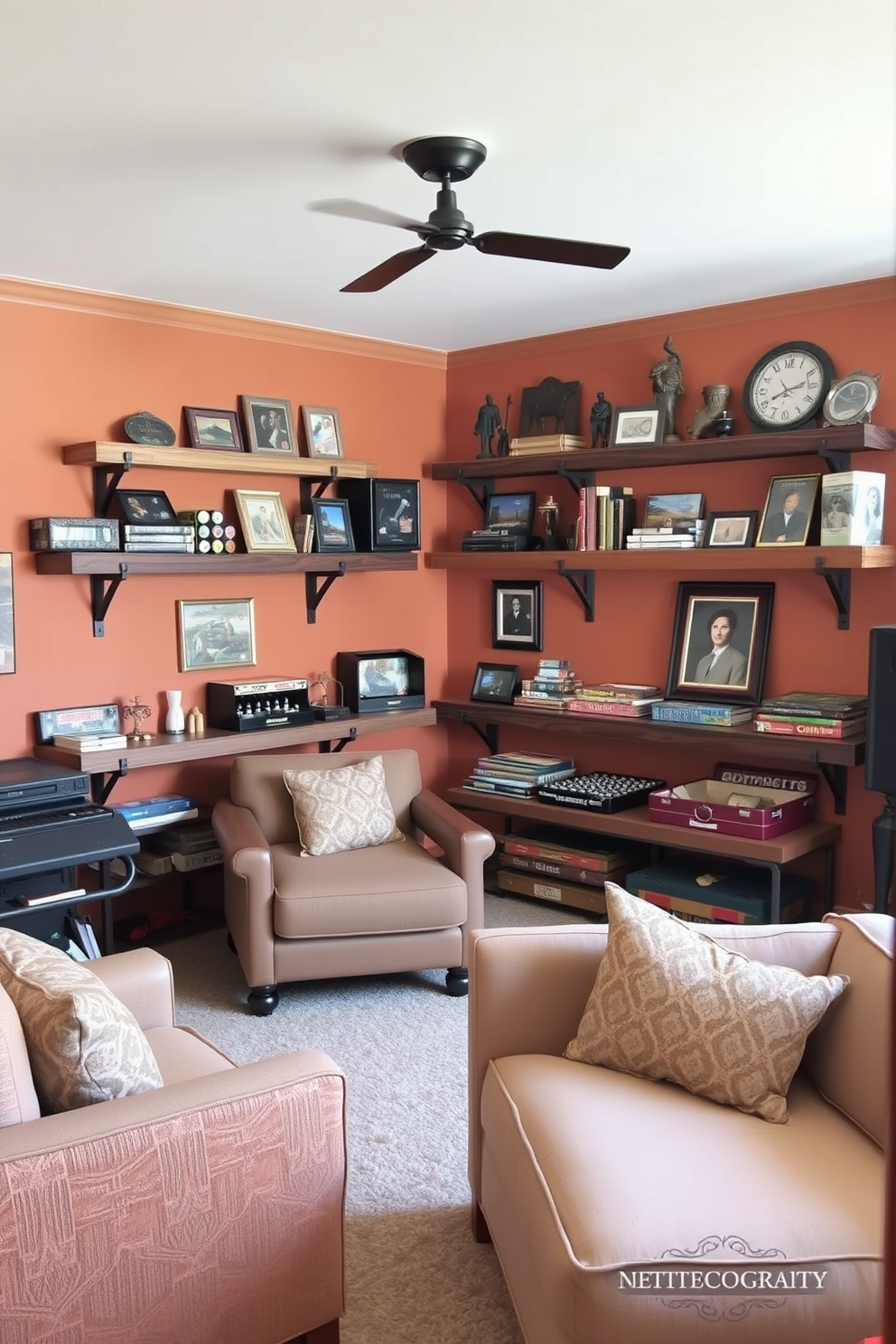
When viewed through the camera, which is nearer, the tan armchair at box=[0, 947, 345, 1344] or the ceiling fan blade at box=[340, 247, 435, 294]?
the tan armchair at box=[0, 947, 345, 1344]

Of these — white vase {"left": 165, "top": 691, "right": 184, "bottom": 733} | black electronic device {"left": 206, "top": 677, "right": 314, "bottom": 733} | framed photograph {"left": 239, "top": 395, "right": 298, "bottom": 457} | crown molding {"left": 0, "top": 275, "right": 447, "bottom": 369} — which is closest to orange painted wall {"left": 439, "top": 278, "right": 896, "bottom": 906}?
crown molding {"left": 0, "top": 275, "right": 447, "bottom": 369}

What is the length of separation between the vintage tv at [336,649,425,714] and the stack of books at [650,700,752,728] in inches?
43.6

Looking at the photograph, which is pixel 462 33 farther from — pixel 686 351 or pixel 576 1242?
pixel 686 351

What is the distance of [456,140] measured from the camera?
2.55 metres

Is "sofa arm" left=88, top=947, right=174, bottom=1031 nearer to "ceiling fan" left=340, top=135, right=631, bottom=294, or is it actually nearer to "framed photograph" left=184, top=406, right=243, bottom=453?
"ceiling fan" left=340, top=135, right=631, bottom=294

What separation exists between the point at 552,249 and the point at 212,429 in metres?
2.03

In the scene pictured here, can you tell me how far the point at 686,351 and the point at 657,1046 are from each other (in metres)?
3.07

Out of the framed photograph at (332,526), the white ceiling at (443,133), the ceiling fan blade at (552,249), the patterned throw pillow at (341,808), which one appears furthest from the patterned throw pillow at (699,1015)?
the framed photograph at (332,526)

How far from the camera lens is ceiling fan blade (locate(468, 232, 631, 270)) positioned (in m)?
2.66

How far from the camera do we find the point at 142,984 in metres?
2.53

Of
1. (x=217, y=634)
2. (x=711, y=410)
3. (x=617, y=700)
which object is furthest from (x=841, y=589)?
(x=217, y=634)

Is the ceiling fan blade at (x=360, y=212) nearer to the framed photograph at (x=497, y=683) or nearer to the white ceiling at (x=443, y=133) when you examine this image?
the white ceiling at (x=443, y=133)


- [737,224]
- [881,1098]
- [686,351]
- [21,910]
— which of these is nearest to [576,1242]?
[881,1098]

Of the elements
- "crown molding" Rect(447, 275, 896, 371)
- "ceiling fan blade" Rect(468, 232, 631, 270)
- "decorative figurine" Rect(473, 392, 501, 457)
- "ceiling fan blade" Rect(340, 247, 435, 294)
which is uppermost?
"crown molding" Rect(447, 275, 896, 371)
